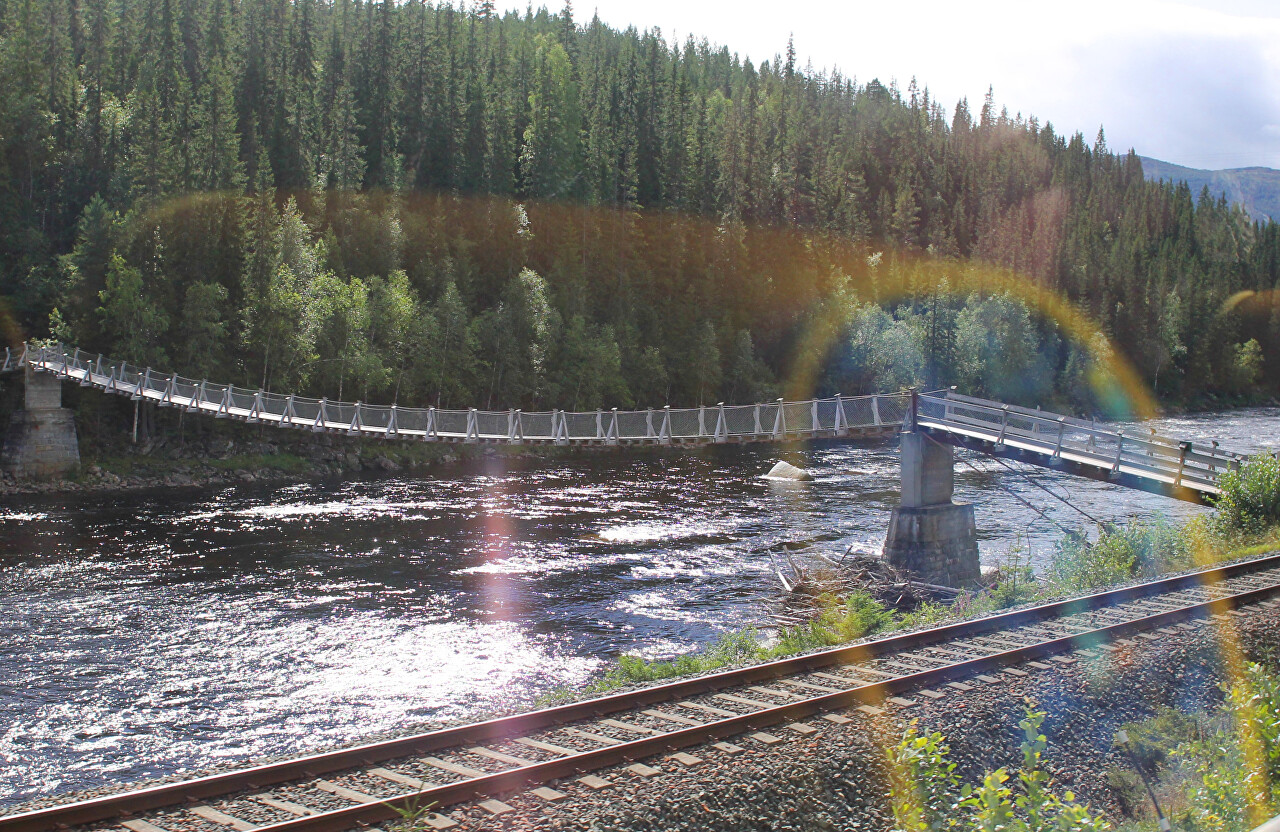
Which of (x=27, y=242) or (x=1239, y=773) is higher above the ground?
(x=27, y=242)

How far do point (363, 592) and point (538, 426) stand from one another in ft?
26.4

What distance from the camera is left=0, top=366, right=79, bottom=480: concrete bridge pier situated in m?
38.0

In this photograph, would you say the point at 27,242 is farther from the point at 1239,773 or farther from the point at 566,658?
the point at 1239,773

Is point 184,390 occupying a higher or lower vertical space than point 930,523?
higher

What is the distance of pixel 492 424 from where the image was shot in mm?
28891

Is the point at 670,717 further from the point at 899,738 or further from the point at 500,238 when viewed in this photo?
the point at 500,238

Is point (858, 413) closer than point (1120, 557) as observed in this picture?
No

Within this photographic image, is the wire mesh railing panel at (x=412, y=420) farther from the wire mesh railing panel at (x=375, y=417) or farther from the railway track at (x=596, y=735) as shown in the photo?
the railway track at (x=596, y=735)

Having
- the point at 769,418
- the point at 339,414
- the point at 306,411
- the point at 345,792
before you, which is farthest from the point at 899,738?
the point at 306,411

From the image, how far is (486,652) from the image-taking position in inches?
688

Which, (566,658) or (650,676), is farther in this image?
(566,658)

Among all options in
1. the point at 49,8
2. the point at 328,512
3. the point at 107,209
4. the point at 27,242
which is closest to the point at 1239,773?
the point at 328,512

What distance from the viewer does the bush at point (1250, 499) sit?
2155 cm

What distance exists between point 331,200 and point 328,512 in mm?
32126
